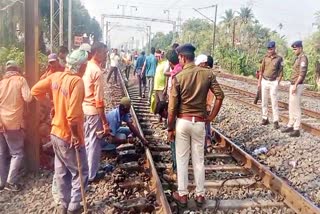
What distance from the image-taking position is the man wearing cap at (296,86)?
8578mm

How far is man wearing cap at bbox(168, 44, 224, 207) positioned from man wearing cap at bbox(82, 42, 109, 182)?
1008 millimetres

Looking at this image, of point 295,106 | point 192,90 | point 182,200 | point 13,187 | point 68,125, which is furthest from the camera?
point 295,106

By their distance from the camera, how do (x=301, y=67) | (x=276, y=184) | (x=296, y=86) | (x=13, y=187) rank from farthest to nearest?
(x=296, y=86) → (x=301, y=67) → (x=13, y=187) → (x=276, y=184)

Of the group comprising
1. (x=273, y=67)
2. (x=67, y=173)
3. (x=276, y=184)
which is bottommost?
(x=276, y=184)

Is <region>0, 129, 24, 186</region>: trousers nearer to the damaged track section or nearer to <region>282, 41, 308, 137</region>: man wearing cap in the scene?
the damaged track section

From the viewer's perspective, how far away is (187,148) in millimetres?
5152

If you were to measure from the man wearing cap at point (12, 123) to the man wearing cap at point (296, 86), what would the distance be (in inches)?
221

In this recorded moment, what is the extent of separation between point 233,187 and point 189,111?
1.50 meters

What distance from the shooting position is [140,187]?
574 cm

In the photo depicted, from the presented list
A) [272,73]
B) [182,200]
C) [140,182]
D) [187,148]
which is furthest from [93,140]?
[272,73]

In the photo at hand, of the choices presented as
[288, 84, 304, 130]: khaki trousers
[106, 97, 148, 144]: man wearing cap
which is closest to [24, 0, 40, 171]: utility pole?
[106, 97, 148, 144]: man wearing cap

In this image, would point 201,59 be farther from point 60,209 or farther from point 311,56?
point 311,56

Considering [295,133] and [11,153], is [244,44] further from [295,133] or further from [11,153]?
[11,153]

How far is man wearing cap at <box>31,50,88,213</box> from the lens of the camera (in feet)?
14.9
